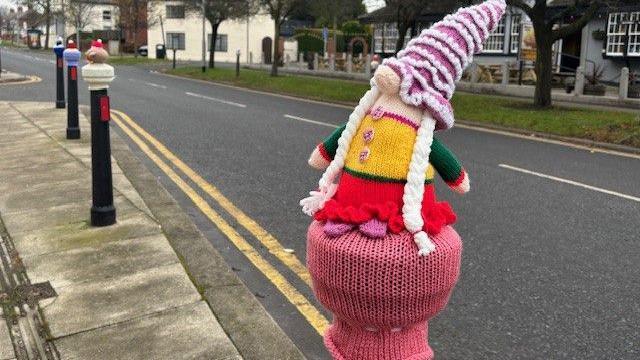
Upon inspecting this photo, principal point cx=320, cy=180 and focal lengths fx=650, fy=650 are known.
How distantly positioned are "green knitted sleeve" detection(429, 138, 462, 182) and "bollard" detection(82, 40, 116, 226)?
Result: 362cm

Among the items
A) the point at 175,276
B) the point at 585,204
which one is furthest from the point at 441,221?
the point at 585,204

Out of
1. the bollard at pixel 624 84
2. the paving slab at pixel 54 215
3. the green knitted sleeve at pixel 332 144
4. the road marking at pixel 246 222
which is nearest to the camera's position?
the green knitted sleeve at pixel 332 144

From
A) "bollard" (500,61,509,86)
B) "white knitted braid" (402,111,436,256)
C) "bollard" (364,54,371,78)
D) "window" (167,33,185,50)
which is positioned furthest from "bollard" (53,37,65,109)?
"window" (167,33,185,50)

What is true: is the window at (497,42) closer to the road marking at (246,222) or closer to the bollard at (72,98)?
the road marking at (246,222)

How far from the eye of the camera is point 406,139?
232cm

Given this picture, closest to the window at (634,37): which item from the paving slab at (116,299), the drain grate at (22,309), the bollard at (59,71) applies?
the bollard at (59,71)

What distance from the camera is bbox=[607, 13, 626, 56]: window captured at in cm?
2383

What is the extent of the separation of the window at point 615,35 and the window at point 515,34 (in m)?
3.82

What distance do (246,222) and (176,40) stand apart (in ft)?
193

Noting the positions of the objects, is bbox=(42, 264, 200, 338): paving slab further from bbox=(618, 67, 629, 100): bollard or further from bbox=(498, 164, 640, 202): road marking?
bbox=(618, 67, 629, 100): bollard

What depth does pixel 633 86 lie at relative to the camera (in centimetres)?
1855

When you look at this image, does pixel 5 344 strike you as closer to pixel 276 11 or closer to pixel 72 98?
pixel 72 98

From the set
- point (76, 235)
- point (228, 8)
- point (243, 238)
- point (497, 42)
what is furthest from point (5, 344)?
point (228, 8)

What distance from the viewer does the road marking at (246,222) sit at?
479 cm
